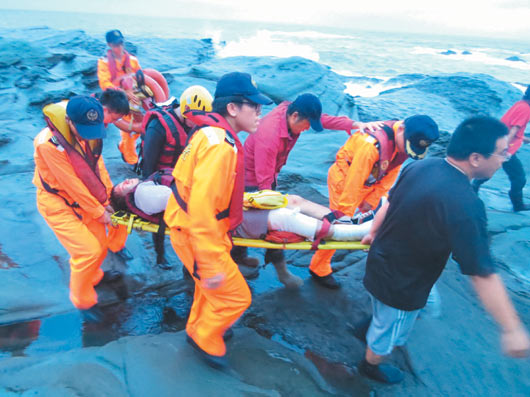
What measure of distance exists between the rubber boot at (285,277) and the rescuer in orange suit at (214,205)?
109 cm

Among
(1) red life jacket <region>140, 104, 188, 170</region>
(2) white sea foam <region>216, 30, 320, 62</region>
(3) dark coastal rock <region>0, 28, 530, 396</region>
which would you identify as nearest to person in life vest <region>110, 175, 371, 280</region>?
(1) red life jacket <region>140, 104, 188, 170</region>

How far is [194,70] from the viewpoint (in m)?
10.6

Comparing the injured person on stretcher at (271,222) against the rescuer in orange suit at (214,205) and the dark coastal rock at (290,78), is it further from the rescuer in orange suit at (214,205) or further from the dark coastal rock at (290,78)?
the dark coastal rock at (290,78)

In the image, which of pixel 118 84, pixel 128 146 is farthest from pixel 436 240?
pixel 118 84

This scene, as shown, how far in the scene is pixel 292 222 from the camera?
2.65 m

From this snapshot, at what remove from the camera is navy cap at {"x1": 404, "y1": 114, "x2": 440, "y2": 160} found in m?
2.75

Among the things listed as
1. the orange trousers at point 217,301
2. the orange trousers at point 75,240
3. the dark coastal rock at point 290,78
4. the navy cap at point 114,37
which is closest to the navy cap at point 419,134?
the orange trousers at point 217,301

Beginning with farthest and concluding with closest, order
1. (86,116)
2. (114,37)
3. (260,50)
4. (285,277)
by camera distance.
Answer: (260,50) < (114,37) < (285,277) < (86,116)

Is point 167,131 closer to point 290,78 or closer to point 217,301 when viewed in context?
point 217,301

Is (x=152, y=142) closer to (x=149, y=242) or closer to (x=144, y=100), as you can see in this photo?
(x=149, y=242)

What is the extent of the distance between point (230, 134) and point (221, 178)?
0.91 feet

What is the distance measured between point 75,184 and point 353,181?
2.31m

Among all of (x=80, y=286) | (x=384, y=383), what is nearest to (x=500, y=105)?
(x=384, y=383)

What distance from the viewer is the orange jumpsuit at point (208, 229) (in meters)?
1.77
